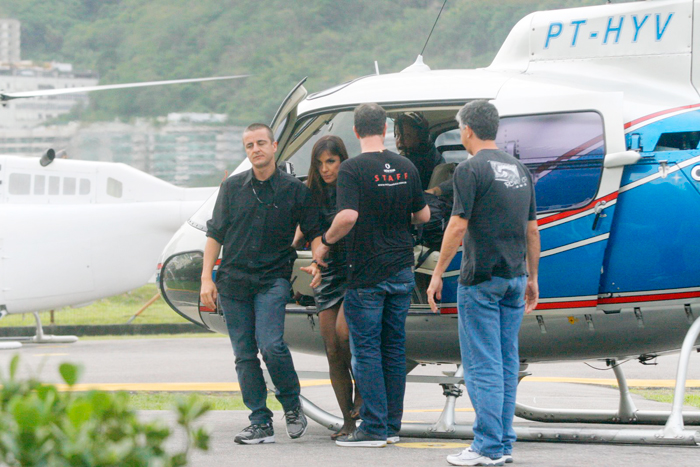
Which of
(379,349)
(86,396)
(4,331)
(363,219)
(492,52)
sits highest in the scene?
(492,52)

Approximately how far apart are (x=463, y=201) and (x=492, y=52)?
27.3 m

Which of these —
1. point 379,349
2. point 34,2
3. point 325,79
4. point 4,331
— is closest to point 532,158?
point 379,349

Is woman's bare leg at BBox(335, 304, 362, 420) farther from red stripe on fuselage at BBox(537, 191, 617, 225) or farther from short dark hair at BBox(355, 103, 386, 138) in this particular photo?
red stripe on fuselage at BBox(537, 191, 617, 225)

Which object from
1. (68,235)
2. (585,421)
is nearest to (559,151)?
(585,421)

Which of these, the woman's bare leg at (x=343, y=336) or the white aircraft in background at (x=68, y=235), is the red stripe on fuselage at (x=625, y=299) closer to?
the woman's bare leg at (x=343, y=336)

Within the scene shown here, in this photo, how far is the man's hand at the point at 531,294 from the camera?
4699 millimetres

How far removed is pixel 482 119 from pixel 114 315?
50.2ft

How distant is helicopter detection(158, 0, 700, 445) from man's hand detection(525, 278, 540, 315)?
0.40 metres

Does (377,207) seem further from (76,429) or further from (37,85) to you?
(37,85)

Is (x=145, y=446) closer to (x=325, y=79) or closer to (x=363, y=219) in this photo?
(x=363, y=219)

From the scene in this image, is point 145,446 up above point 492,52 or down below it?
below

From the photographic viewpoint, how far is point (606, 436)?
5.04m

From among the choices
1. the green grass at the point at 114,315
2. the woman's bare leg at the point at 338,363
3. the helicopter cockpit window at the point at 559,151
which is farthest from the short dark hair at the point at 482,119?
the green grass at the point at 114,315

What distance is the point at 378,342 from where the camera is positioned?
489 centimetres
